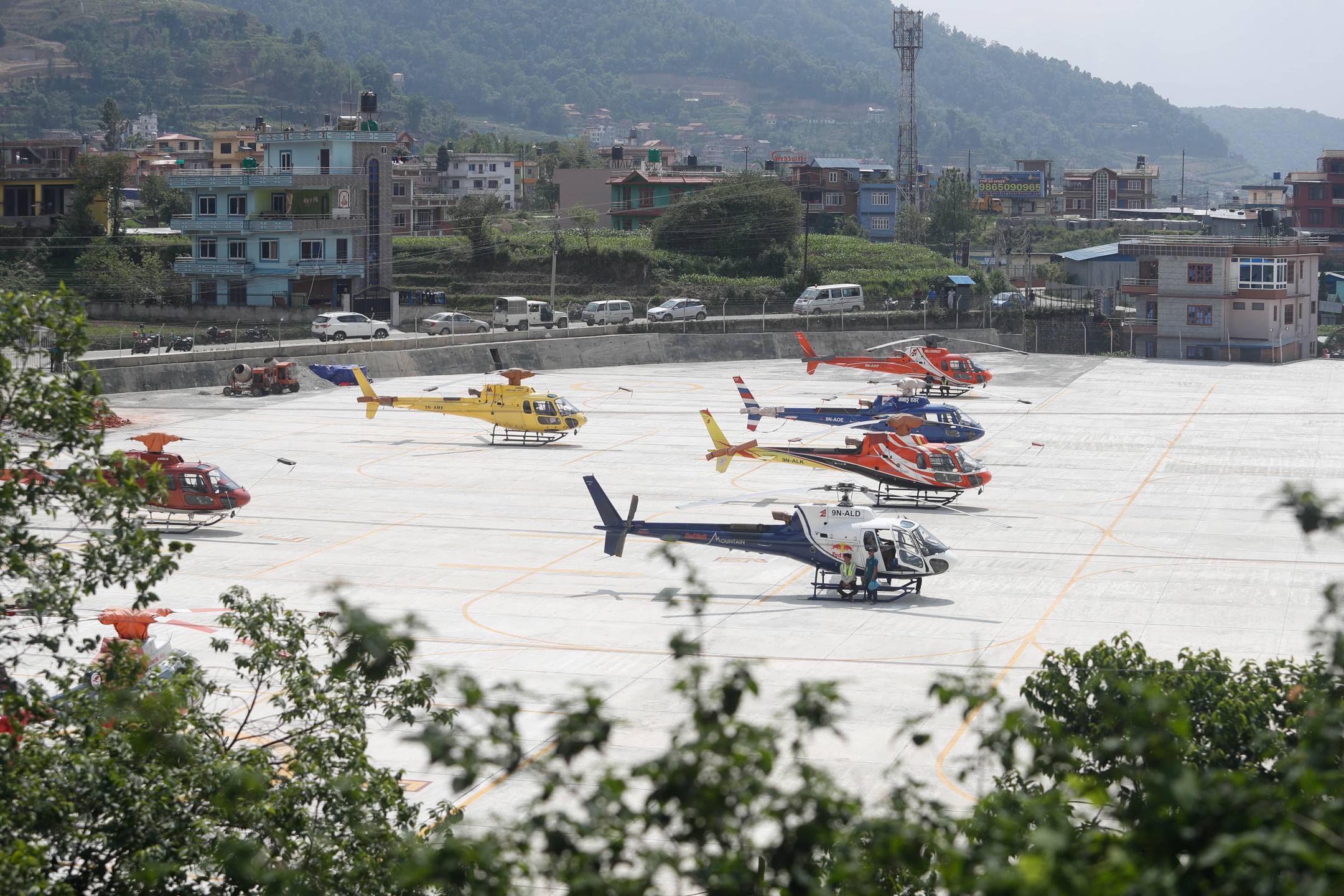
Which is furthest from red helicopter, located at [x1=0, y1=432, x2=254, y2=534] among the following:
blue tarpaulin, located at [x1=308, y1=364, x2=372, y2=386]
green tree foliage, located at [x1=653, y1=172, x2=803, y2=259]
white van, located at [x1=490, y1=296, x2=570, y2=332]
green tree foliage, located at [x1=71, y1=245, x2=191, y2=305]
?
green tree foliage, located at [x1=653, y1=172, x2=803, y2=259]

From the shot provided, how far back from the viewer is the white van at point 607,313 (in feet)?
260

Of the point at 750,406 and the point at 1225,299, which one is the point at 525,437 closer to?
the point at 750,406

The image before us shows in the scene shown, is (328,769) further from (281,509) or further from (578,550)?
(281,509)

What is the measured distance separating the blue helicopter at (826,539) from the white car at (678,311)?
168 ft

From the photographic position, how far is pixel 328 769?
1254cm

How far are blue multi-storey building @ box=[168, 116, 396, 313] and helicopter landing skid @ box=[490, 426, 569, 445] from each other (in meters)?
33.1

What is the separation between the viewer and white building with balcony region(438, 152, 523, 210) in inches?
6703

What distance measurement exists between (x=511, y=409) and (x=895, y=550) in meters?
22.0

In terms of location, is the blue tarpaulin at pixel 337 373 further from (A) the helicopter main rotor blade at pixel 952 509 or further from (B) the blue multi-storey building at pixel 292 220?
(A) the helicopter main rotor blade at pixel 952 509

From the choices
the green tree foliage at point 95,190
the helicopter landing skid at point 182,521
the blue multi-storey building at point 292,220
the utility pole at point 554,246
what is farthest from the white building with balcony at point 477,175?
the helicopter landing skid at point 182,521

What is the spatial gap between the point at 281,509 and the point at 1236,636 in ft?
77.5

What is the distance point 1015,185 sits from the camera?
543 ft

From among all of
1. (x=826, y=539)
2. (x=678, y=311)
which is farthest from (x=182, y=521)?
(x=678, y=311)

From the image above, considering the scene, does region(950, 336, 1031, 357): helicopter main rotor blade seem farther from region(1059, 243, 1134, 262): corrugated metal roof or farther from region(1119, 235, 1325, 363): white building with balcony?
region(1059, 243, 1134, 262): corrugated metal roof
